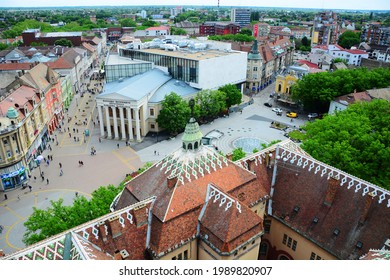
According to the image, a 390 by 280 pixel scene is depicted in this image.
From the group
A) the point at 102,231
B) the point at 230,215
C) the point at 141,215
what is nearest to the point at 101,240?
the point at 102,231

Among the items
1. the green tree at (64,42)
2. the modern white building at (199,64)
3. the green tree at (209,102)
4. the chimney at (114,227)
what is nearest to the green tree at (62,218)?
the chimney at (114,227)

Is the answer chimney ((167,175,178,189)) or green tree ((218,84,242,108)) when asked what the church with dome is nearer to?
chimney ((167,175,178,189))

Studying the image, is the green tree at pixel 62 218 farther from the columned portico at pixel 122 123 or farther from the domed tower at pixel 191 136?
the columned portico at pixel 122 123

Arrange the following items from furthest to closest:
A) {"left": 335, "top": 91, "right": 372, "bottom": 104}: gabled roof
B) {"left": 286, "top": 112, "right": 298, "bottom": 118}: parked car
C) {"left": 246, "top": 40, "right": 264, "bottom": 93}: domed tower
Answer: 1. {"left": 246, "top": 40, "right": 264, "bottom": 93}: domed tower
2. {"left": 286, "top": 112, "right": 298, "bottom": 118}: parked car
3. {"left": 335, "top": 91, "right": 372, "bottom": 104}: gabled roof

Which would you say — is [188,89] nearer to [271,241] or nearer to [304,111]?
[304,111]

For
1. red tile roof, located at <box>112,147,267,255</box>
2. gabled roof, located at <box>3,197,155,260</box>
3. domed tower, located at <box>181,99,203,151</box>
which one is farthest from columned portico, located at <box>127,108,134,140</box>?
gabled roof, located at <box>3,197,155,260</box>

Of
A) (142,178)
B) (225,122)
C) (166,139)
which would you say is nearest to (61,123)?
(166,139)
